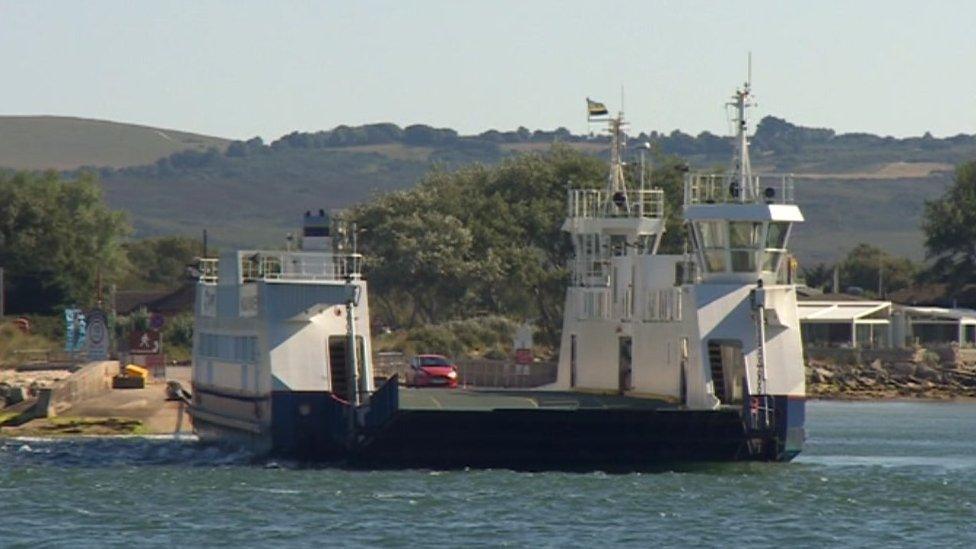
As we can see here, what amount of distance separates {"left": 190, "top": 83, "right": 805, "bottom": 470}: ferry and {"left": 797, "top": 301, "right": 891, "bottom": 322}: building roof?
52.0m

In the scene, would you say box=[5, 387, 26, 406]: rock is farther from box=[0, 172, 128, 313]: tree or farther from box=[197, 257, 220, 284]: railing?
box=[0, 172, 128, 313]: tree

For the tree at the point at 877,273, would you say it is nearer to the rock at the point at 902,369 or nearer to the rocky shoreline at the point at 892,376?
the rocky shoreline at the point at 892,376

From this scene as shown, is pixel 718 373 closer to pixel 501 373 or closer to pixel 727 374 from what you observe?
pixel 727 374

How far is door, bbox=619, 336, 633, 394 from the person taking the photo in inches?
1966

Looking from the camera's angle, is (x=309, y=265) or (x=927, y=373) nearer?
(x=309, y=265)

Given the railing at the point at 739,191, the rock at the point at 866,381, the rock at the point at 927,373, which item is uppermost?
the railing at the point at 739,191

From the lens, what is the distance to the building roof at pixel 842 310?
332 feet

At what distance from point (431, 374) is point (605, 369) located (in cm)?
1210

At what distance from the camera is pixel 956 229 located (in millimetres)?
116625

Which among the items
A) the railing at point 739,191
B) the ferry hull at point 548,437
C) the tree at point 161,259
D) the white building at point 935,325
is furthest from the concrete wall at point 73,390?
the tree at point 161,259

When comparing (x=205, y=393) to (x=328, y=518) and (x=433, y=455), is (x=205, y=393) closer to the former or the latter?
(x=433, y=455)

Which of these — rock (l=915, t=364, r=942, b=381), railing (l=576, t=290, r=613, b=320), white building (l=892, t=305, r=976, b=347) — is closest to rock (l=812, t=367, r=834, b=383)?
rock (l=915, t=364, r=942, b=381)

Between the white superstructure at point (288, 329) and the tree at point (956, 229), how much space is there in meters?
72.1

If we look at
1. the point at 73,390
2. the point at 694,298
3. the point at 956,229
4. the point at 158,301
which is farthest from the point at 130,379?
the point at 956,229
